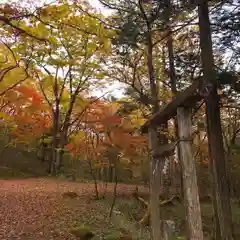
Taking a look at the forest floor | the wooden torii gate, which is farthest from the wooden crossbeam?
the forest floor

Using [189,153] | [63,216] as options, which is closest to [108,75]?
[63,216]

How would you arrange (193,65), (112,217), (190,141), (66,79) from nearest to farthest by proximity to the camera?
1. (190,141)
2. (193,65)
3. (112,217)
4. (66,79)

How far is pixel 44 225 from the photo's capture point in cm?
632

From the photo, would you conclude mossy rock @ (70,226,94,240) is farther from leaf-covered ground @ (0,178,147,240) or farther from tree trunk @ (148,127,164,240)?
tree trunk @ (148,127,164,240)

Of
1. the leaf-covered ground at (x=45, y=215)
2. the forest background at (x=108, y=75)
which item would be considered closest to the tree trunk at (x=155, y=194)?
the forest background at (x=108, y=75)

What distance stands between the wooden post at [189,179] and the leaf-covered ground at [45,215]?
133 inches

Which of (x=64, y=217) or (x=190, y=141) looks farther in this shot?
(x=64, y=217)

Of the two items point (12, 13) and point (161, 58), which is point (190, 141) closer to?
point (12, 13)

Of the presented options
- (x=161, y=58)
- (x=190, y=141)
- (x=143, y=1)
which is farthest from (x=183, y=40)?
(x=190, y=141)

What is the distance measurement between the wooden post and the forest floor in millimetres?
3216

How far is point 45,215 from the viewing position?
7090 millimetres

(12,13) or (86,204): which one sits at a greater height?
(12,13)

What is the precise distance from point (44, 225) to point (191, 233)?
13.7 feet

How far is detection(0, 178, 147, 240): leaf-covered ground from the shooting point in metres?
5.84
